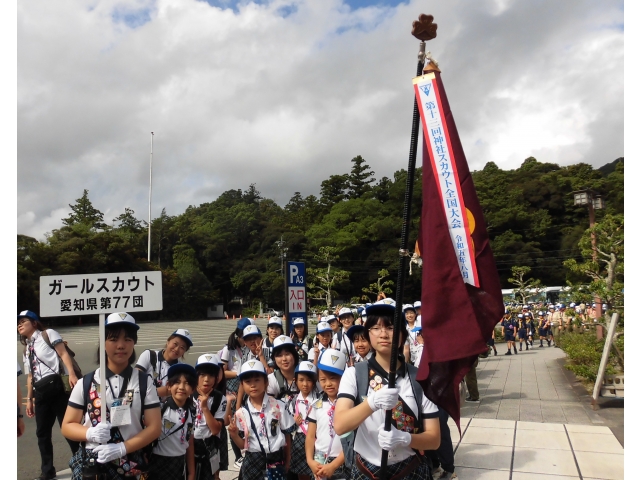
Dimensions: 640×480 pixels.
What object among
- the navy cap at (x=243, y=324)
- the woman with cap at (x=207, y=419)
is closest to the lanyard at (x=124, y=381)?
the woman with cap at (x=207, y=419)

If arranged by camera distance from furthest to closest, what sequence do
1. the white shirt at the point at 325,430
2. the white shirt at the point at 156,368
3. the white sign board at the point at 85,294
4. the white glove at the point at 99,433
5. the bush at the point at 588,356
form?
the bush at the point at 588,356 < the white shirt at the point at 156,368 < the white shirt at the point at 325,430 < the white sign board at the point at 85,294 < the white glove at the point at 99,433

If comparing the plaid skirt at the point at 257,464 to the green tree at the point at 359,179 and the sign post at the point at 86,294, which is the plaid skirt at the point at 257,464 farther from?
the green tree at the point at 359,179

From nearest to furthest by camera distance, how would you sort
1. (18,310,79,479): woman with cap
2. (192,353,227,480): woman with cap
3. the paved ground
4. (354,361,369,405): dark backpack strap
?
(354,361,369,405): dark backpack strap
(192,353,227,480): woman with cap
(18,310,79,479): woman with cap
the paved ground

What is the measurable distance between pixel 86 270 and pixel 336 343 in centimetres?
3900

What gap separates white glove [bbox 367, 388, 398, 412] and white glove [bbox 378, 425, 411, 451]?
0.14m

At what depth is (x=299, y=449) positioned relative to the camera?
166 inches

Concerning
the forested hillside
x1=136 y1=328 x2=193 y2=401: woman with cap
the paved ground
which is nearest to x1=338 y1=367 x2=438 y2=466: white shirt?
x1=136 y1=328 x2=193 y2=401: woman with cap

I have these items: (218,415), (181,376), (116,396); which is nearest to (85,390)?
(116,396)

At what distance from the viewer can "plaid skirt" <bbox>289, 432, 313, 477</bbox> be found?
4.15 meters

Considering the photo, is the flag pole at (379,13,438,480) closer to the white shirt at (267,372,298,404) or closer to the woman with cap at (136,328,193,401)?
the white shirt at (267,372,298,404)

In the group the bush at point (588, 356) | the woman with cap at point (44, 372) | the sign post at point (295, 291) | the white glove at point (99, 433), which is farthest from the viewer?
the bush at point (588, 356)

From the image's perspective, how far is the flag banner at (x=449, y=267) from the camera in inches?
103

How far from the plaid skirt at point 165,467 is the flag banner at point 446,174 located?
252cm

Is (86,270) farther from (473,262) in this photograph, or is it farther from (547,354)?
(473,262)
